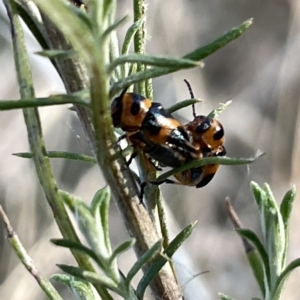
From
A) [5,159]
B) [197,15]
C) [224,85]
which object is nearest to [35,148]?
A: [5,159]

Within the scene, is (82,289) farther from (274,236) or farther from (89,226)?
(274,236)

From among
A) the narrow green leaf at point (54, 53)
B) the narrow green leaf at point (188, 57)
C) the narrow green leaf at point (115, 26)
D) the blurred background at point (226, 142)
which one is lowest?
the blurred background at point (226, 142)

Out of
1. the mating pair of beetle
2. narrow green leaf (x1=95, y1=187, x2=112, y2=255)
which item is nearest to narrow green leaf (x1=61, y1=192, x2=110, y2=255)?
narrow green leaf (x1=95, y1=187, x2=112, y2=255)

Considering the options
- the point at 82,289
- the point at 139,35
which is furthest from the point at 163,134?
the point at 82,289

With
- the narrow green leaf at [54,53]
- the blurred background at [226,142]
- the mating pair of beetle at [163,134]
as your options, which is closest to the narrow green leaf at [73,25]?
the narrow green leaf at [54,53]

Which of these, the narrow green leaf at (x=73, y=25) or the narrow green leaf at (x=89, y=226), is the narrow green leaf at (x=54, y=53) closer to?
the narrow green leaf at (x=73, y=25)

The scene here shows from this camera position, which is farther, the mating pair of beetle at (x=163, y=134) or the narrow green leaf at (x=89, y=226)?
the mating pair of beetle at (x=163, y=134)
